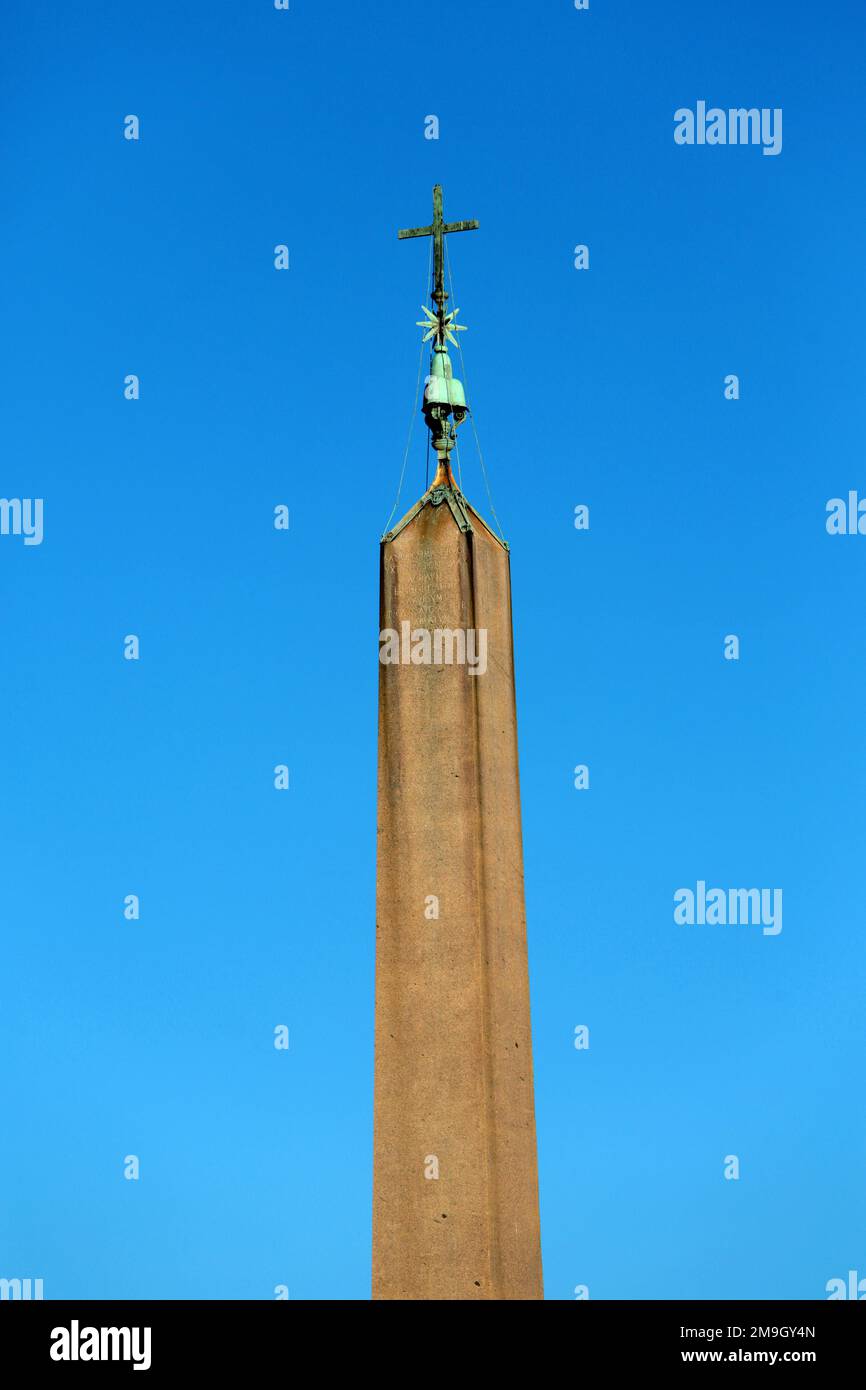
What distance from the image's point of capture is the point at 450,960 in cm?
3722

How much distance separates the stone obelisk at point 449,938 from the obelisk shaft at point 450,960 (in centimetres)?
2

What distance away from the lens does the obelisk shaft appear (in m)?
36.5

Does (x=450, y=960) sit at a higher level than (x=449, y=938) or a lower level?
lower

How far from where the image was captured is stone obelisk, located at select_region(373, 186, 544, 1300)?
36.5 metres

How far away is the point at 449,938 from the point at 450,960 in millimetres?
311

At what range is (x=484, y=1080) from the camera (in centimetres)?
3691

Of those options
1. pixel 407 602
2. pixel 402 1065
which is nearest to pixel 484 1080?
pixel 402 1065

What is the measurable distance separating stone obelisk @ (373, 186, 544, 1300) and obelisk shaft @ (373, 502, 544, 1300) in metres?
0.02

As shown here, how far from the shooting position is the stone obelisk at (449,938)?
120 feet

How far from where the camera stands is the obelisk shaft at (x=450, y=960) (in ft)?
120
